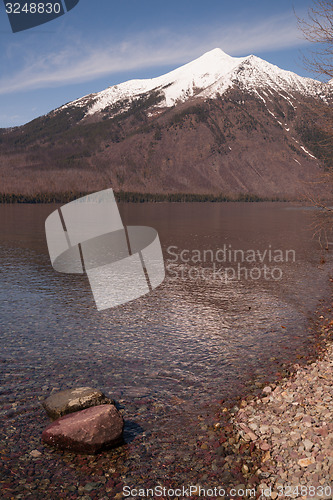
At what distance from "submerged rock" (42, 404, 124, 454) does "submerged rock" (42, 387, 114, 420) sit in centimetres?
73

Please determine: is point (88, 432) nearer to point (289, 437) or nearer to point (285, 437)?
point (285, 437)

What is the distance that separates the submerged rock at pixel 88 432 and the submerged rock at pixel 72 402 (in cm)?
73

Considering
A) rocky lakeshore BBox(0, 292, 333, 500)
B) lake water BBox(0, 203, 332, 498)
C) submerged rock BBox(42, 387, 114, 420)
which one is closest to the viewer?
rocky lakeshore BBox(0, 292, 333, 500)

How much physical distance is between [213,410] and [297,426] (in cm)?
341

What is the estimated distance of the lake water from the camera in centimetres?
1415

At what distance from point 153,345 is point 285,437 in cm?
1036

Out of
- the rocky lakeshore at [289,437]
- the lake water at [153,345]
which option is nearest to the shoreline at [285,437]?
the rocky lakeshore at [289,437]

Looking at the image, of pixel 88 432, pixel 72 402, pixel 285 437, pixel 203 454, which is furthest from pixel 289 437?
pixel 72 402

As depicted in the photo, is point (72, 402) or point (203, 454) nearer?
point (203, 454)

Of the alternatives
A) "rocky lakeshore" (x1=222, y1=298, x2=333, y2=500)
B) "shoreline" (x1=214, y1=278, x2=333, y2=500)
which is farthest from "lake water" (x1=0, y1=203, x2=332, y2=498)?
"rocky lakeshore" (x1=222, y1=298, x2=333, y2=500)

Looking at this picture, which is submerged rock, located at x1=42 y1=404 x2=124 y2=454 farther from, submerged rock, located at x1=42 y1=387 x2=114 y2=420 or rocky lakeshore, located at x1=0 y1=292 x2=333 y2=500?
submerged rock, located at x1=42 y1=387 x2=114 y2=420

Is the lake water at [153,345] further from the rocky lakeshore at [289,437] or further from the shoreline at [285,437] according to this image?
the rocky lakeshore at [289,437]

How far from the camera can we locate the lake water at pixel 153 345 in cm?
1415

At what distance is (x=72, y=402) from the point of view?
13914mm
